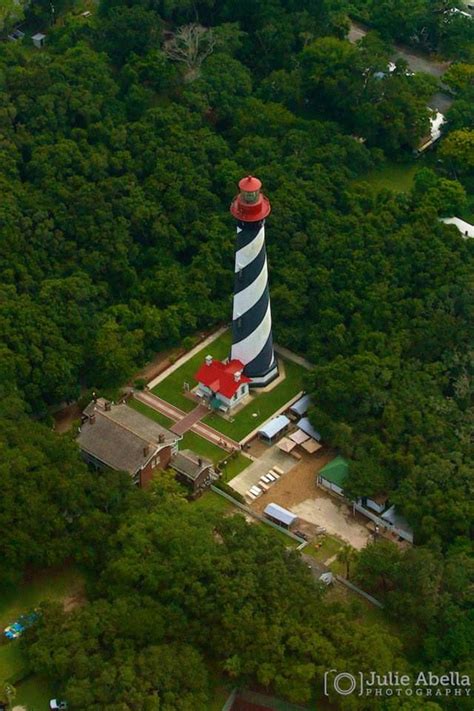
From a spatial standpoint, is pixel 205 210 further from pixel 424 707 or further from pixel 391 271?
pixel 424 707

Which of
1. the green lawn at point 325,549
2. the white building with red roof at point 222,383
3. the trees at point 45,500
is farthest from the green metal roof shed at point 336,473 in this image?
the trees at point 45,500

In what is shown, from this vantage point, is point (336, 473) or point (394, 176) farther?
point (394, 176)

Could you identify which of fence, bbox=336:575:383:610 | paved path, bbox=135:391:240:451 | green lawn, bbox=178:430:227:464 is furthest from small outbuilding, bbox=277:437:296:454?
fence, bbox=336:575:383:610

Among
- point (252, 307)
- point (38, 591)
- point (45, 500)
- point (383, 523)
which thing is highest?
point (252, 307)

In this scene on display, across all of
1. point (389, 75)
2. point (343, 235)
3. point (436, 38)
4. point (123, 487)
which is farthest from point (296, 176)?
point (123, 487)

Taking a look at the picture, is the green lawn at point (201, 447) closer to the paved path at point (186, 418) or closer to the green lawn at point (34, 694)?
the paved path at point (186, 418)

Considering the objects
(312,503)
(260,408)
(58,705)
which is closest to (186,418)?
(260,408)

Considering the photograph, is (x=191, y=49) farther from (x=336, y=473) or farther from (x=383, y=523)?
(x=383, y=523)
